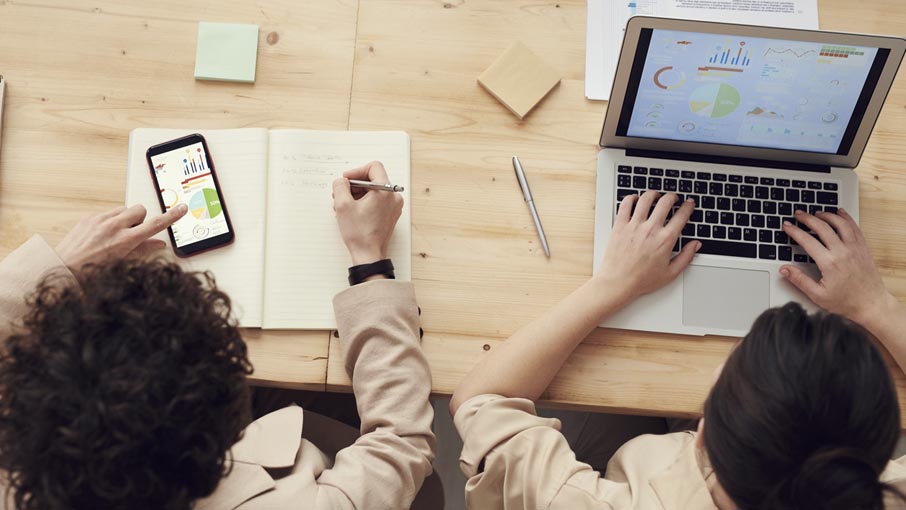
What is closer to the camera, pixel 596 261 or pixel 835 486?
pixel 835 486

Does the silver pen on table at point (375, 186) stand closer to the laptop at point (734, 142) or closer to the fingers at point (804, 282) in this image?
the laptop at point (734, 142)

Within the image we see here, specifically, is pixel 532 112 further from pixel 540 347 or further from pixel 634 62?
pixel 540 347

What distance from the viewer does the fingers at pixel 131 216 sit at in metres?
0.95

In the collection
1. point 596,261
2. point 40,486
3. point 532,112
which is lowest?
point 40,486

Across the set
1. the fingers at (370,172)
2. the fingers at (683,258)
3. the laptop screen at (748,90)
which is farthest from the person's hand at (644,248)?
the fingers at (370,172)

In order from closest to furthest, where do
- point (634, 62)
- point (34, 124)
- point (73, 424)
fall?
point (73, 424) < point (634, 62) < point (34, 124)

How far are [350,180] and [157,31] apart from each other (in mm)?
399

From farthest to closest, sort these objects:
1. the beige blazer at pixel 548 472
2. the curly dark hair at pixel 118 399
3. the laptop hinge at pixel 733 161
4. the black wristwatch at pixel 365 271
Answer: the laptop hinge at pixel 733 161
the black wristwatch at pixel 365 271
the beige blazer at pixel 548 472
the curly dark hair at pixel 118 399

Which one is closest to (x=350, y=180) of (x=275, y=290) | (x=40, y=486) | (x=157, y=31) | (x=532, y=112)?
(x=275, y=290)

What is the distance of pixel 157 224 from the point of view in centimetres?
95

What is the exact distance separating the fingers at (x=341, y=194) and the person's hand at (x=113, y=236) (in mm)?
201

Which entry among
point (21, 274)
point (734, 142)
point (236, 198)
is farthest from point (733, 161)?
point (21, 274)

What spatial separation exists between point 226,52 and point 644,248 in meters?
0.67

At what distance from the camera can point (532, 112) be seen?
3.51 ft
